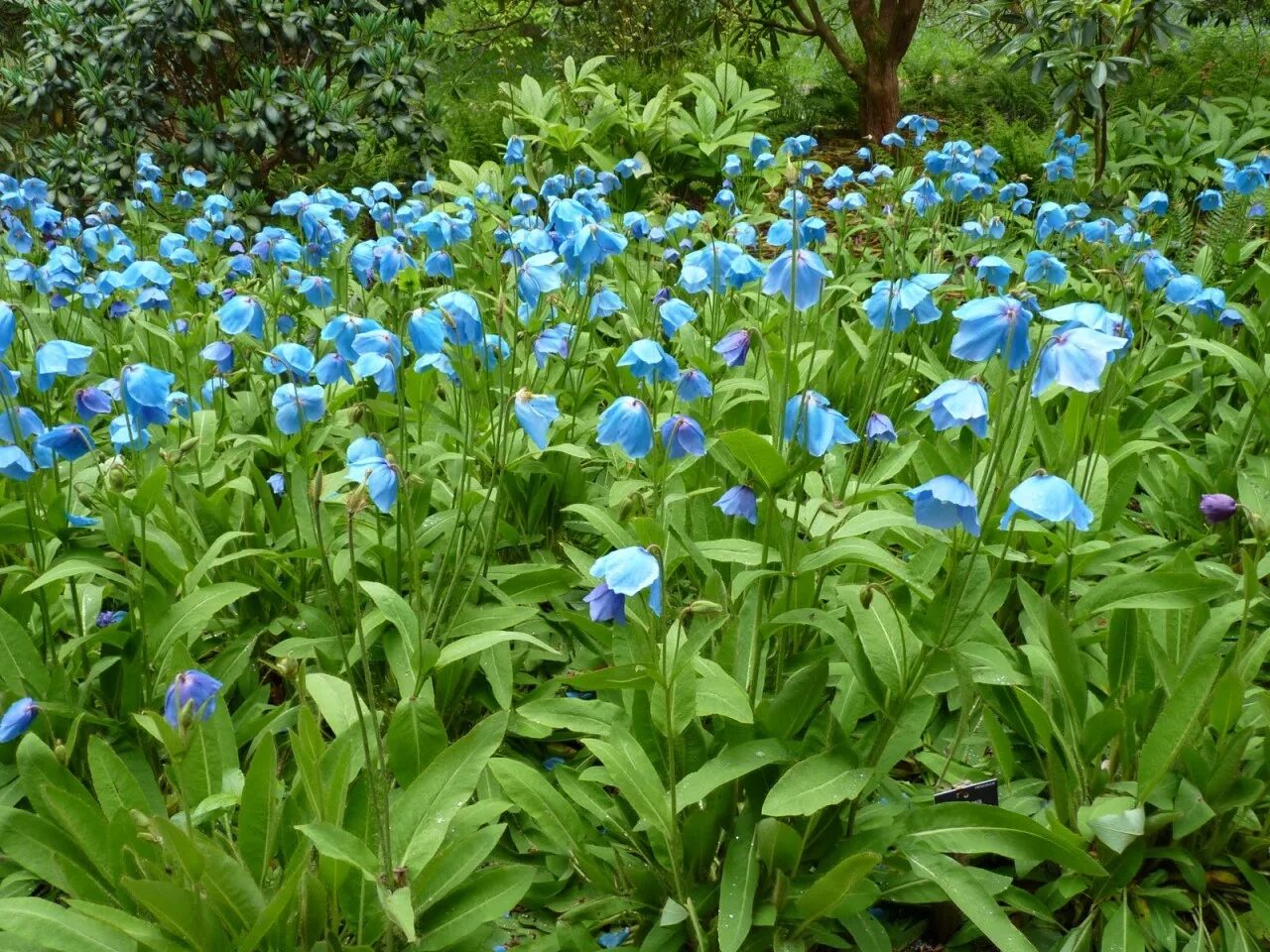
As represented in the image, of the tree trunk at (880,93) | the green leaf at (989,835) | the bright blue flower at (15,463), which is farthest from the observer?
the tree trunk at (880,93)

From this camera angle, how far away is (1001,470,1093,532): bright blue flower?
4.82 ft

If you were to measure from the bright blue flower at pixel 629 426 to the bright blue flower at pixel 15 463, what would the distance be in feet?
3.44

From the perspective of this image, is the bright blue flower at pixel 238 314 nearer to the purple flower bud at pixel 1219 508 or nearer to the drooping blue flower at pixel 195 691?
the drooping blue flower at pixel 195 691

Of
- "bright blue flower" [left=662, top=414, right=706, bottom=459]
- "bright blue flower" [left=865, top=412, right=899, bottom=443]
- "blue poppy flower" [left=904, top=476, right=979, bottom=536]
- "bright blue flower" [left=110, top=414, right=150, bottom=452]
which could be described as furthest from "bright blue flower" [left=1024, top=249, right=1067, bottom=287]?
"bright blue flower" [left=110, top=414, right=150, bottom=452]

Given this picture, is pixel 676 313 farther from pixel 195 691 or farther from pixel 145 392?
pixel 195 691

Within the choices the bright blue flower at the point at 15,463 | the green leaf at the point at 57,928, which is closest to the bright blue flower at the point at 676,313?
the bright blue flower at the point at 15,463

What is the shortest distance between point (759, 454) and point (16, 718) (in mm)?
1331

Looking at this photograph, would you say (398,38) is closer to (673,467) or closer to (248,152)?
(248,152)

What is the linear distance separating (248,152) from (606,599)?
5047 millimetres

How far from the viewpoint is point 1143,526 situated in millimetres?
3035

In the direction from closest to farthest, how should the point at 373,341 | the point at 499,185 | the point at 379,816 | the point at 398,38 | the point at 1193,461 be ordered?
the point at 379,816
the point at 373,341
the point at 1193,461
the point at 499,185
the point at 398,38

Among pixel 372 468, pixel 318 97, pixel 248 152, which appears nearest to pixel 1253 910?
pixel 372 468

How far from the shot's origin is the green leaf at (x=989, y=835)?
5.59 ft

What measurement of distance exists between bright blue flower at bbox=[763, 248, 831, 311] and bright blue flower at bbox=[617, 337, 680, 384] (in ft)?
0.90
